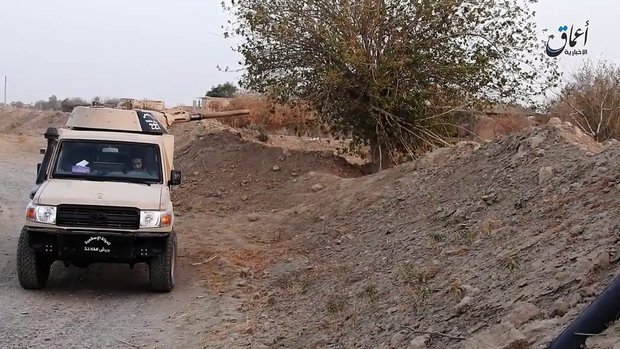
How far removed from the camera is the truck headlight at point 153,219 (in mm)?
8977

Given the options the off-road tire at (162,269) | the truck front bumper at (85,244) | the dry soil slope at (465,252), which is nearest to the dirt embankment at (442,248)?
the dry soil slope at (465,252)

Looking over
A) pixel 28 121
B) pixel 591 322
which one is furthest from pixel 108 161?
pixel 28 121

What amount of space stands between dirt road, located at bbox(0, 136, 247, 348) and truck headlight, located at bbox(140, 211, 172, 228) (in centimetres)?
96

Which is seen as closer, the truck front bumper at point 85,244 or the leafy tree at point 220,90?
the truck front bumper at point 85,244

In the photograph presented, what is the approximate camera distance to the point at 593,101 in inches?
771

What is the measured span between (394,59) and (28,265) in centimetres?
978

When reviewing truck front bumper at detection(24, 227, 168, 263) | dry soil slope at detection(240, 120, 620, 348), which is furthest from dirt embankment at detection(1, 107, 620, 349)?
truck front bumper at detection(24, 227, 168, 263)

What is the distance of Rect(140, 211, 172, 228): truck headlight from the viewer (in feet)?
29.5

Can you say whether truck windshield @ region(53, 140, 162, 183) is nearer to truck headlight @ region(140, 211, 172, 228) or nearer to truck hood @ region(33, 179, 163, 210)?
truck hood @ region(33, 179, 163, 210)

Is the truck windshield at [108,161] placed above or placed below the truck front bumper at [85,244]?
above

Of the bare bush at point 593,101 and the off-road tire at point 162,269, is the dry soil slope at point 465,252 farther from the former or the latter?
the bare bush at point 593,101

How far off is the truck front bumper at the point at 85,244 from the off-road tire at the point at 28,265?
0.43 feet

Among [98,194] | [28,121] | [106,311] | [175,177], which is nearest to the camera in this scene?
[106,311]

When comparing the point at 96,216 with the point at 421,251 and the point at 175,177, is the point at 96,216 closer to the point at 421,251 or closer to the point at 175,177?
the point at 175,177
